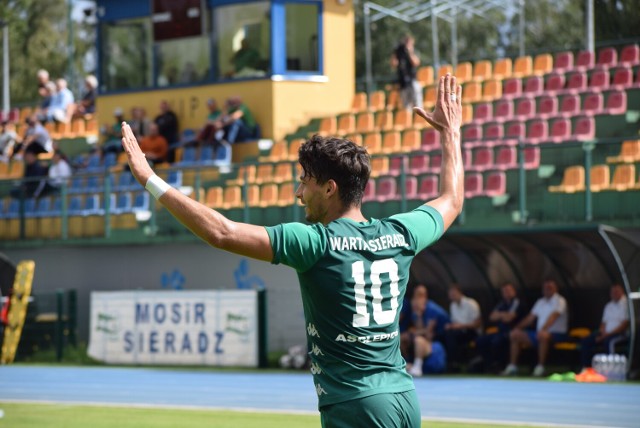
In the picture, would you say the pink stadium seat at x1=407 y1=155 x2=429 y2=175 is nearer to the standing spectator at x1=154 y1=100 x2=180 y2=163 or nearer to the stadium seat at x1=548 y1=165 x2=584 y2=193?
the stadium seat at x1=548 y1=165 x2=584 y2=193

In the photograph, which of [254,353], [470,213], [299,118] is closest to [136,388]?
[254,353]

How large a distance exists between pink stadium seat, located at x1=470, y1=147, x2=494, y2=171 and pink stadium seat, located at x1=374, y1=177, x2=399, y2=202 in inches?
52.9

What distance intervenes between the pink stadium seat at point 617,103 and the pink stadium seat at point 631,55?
5.53 ft

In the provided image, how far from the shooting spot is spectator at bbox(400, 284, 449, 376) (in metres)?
18.6

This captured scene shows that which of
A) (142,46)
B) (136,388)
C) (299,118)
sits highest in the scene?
(142,46)

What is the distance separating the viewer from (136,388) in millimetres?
18062

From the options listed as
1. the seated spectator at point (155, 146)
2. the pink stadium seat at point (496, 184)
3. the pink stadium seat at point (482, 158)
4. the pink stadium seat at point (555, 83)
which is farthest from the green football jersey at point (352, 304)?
the seated spectator at point (155, 146)

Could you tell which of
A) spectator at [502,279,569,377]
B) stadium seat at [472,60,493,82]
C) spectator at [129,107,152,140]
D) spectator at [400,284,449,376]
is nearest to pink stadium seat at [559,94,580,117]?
stadium seat at [472,60,493,82]

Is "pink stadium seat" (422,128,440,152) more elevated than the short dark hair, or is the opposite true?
"pink stadium seat" (422,128,440,152)

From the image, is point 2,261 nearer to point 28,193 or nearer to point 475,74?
point 28,193

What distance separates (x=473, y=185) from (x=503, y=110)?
363 centimetres

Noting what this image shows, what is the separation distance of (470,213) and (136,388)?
18.2 feet

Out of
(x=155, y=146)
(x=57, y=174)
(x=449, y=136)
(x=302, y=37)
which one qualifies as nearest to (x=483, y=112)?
(x=302, y=37)

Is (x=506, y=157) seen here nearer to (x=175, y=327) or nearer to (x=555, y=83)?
(x=555, y=83)
